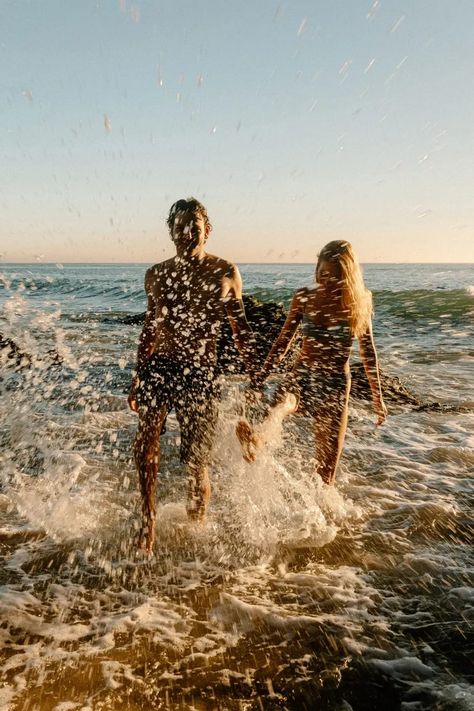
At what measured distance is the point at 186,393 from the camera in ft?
10.3

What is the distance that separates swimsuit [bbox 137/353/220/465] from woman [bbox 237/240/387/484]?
456 mm

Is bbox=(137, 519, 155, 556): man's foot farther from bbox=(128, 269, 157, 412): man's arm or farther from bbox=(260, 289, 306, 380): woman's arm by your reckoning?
bbox=(260, 289, 306, 380): woman's arm

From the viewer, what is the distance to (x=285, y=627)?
102 inches

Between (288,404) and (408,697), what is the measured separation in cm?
196

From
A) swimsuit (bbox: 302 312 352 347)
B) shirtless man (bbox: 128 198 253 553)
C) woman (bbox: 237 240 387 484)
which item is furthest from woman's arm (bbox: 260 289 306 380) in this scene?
shirtless man (bbox: 128 198 253 553)

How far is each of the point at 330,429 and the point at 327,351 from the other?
0.62m

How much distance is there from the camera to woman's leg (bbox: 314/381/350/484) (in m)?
3.60

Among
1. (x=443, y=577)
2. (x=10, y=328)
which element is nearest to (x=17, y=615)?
(x=443, y=577)

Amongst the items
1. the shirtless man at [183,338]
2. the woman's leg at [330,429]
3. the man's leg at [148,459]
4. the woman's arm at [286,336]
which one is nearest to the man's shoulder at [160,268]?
the shirtless man at [183,338]

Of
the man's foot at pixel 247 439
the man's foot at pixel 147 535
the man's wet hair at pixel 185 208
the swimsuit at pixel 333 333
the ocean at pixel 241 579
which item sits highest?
the man's wet hair at pixel 185 208

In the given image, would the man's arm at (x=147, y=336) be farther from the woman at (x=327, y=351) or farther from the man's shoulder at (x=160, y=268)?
the woman at (x=327, y=351)

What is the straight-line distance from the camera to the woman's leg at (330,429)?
360 cm

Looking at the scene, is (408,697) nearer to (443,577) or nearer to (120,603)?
(443,577)

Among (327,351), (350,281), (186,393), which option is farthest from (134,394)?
(350,281)
